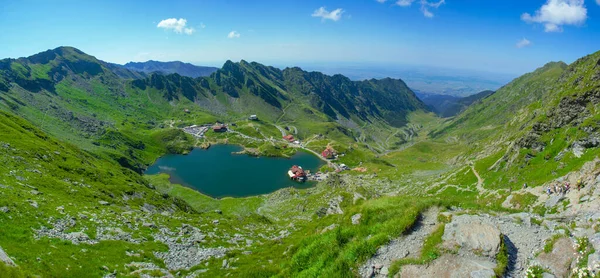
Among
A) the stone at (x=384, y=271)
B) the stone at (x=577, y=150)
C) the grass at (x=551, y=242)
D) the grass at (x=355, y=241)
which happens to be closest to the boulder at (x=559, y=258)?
the grass at (x=551, y=242)

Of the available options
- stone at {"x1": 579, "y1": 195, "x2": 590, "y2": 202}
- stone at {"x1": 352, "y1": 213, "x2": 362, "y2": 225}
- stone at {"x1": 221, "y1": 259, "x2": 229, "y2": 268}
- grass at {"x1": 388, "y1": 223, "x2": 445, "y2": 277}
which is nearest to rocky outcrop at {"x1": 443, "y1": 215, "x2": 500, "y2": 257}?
grass at {"x1": 388, "y1": 223, "x2": 445, "y2": 277}

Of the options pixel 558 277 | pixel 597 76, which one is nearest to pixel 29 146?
pixel 558 277

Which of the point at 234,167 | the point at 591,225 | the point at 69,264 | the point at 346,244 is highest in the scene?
the point at 591,225

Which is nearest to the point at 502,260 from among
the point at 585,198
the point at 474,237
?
the point at 474,237

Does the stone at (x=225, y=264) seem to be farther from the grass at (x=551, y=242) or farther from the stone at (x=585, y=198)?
the stone at (x=585, y=198)

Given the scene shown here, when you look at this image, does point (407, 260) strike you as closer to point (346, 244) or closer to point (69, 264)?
point (346, 244)

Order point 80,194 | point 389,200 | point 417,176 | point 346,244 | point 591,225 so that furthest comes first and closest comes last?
point 417,176 < point 80,194 < point 389,200 < point 346,244 < point 591,225

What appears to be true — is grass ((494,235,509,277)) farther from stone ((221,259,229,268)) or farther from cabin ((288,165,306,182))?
cabin ((288,165,306,182))

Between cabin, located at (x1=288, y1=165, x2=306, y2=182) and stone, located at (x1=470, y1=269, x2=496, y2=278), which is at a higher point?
stone, located at (x1=470, y1=269, x2=496, y2=278)

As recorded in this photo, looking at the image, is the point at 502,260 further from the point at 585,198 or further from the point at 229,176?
the point at 229,176
